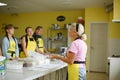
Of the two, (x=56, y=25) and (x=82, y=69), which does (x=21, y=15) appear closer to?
(x=56, y=25)

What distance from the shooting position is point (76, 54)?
8.61ft

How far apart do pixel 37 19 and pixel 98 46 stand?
3.16 meters

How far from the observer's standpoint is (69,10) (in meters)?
8.70

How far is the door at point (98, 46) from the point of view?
7.80 meters

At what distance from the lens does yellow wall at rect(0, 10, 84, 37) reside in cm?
873

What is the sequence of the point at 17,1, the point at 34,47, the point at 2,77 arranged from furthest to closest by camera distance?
the point at 17,1 → the point at 34,47 → the point at 2,77

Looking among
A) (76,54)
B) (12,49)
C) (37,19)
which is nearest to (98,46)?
(37,19)

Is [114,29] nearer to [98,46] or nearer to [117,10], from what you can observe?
[98,46]

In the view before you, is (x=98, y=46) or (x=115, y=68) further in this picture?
(x=98, y=46)

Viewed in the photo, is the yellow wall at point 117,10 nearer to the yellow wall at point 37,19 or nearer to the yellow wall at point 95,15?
the yellow wall at point 95,15

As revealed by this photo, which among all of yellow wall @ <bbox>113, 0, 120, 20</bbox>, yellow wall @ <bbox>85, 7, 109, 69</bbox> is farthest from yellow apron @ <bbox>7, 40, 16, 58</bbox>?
yellow wall @ <bbox>85, 7, 109, 69</bbox>

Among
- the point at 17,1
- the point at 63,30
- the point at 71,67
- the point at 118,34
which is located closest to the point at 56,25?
the point at 63,30

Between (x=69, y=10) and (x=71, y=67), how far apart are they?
6184mm

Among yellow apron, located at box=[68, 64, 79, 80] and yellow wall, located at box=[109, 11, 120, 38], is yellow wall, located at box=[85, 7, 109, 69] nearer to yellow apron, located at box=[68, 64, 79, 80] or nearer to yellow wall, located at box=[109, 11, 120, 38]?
yellow wall, located at box=[109, 11, 120, 38]
